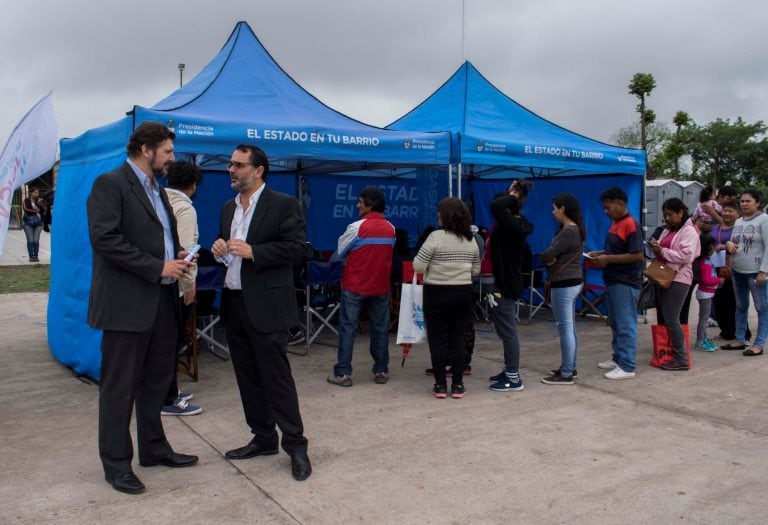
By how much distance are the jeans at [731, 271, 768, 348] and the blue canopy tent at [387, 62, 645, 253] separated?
2.04m

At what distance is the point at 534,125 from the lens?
8.27 m

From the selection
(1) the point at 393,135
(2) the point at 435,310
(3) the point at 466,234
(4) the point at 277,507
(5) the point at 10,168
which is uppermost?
(1) the point at 393,135

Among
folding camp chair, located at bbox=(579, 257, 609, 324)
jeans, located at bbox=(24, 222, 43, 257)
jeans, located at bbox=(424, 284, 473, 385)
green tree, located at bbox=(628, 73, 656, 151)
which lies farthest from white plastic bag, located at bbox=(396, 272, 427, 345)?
green tree, located at bbox=(628, 73, 656, 151)

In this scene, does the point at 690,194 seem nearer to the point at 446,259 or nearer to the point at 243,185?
the point at 446,259

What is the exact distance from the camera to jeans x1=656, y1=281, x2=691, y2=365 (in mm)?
6121

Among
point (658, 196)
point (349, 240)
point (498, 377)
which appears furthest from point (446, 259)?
point (658, 196)

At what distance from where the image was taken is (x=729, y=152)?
55.4 metres

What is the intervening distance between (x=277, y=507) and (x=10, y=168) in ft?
8.75

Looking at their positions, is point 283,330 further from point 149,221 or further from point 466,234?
point 466,234

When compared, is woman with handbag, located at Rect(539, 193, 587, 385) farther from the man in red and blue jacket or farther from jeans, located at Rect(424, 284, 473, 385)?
the man in red and blue jacket

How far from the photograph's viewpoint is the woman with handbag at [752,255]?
260 inches

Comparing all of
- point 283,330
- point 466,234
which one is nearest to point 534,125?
point 466,234

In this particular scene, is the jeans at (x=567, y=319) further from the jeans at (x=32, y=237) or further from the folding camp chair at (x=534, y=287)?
the jeans at (x=32, y=237)

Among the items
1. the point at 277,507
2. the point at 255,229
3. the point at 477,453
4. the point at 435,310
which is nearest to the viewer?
the point at 277,507
